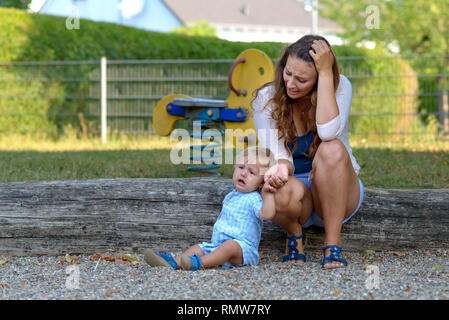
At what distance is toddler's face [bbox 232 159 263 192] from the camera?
297 cm

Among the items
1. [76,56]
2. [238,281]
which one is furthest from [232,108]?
[76,56]

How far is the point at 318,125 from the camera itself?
113 inches

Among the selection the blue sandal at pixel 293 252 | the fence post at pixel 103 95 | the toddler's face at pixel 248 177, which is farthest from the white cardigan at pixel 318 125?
the fence post at pixel 103 95

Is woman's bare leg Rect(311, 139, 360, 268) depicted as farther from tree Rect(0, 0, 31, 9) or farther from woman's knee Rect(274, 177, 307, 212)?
tree Rect(0, 0, 31, 9)

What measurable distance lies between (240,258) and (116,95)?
6.16 meters

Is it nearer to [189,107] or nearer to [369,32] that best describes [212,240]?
[189,107]

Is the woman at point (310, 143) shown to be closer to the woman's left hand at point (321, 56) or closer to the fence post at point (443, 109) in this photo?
the woman's left hand at point (321, 56)

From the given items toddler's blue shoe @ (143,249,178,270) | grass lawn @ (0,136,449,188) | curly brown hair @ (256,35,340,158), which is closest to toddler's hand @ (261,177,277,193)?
curly brown hair @ (256,35,340,158)

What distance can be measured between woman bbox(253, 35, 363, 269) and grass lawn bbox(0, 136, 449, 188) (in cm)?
162

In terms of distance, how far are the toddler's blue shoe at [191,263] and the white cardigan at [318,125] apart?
2.26 ft

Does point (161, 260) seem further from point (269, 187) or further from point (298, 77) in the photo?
point (298, 77)

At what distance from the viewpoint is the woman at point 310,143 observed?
112 inches
